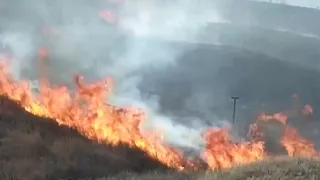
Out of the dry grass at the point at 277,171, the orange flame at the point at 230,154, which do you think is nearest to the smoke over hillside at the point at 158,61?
the orange flame at the point at 230,154

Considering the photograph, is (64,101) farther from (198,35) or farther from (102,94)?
(198,35)

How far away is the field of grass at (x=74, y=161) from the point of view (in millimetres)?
11818

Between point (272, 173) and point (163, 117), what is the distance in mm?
17004

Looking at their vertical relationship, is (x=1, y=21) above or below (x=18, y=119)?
above

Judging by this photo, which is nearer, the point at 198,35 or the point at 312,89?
the point at 312,89

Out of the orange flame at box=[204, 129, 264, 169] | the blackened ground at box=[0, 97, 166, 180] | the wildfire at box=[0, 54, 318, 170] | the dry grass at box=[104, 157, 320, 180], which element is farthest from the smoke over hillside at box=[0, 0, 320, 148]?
the dry grass at box=[104, 157, 320, 180]

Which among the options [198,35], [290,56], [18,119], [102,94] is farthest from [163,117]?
[198,35]

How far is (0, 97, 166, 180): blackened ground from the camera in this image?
14148 millimetres

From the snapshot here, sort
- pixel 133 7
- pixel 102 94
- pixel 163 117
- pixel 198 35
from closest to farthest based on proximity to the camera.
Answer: pixel 102 94
pixel 163 117
pixel 133 7
pixel 198 35

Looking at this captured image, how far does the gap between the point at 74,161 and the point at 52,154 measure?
2.80 ft

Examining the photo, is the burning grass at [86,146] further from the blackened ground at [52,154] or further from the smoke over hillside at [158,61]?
the smoke over hillside at [158,61]

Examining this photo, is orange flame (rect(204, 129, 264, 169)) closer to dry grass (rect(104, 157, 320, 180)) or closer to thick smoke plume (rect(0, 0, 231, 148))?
thick smoke plume (rect(0, 0, 231, 148))

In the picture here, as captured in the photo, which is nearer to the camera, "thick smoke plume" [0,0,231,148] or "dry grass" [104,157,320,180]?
"dry grass" [104,157,320,180]

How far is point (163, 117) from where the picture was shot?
2828cm
